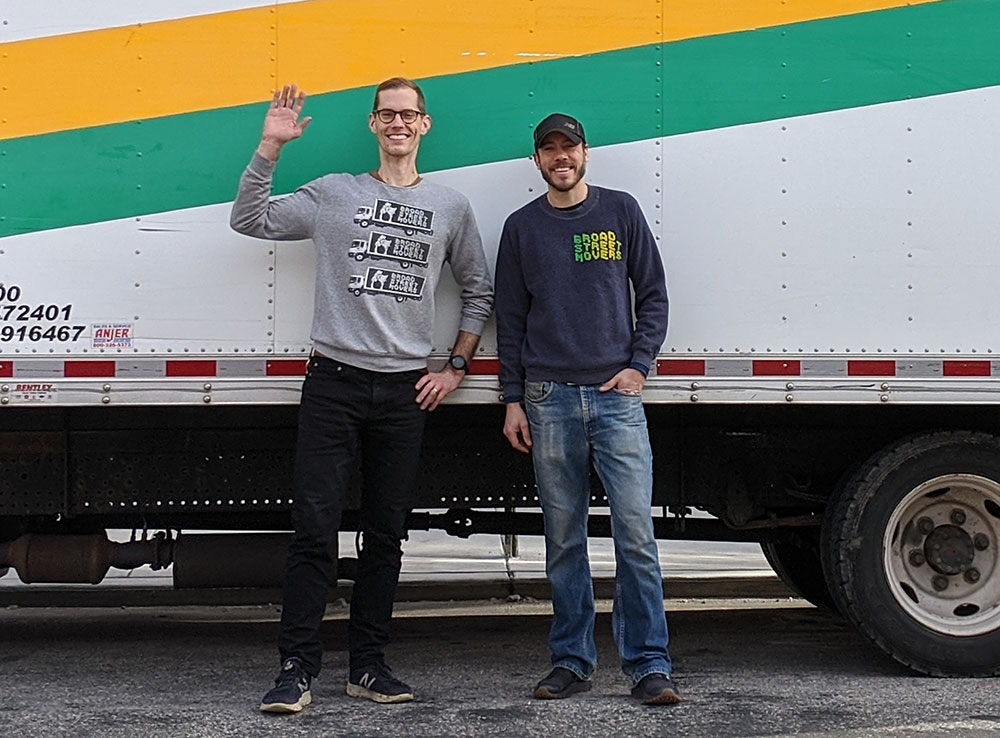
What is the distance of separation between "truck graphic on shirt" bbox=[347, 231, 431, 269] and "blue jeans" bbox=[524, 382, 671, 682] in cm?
64

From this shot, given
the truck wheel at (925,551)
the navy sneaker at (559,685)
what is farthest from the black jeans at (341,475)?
the truck wheel at (925,551)

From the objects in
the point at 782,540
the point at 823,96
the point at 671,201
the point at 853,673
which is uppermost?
the point at 823,96

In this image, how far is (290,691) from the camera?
470cm

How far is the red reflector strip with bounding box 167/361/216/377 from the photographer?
16.0ft

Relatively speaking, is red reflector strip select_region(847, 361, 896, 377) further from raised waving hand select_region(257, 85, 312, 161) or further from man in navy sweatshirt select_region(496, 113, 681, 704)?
raised waving hand select_region(257, 85, 312, 161)

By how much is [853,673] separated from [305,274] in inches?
110

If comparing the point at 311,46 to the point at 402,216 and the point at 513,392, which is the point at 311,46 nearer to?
the point at 402,216

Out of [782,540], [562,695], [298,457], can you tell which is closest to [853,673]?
[782,540]

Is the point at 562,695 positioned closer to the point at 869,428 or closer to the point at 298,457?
the point at 298,457

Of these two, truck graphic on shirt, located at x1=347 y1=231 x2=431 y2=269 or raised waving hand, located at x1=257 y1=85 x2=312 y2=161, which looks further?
truck graphic on shirt, located at x1=347 y1=231 x2=431 y2=269

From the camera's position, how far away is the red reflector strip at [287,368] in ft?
16.1

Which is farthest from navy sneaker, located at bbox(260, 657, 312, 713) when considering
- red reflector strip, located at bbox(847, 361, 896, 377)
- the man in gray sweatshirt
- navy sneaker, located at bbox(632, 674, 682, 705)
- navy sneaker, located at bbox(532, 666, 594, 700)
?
red reflector strip, located at bbox(847, 361, 896, 377)

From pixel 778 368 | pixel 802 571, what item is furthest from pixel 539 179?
pixel 802 571

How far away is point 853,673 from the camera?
542 cm
